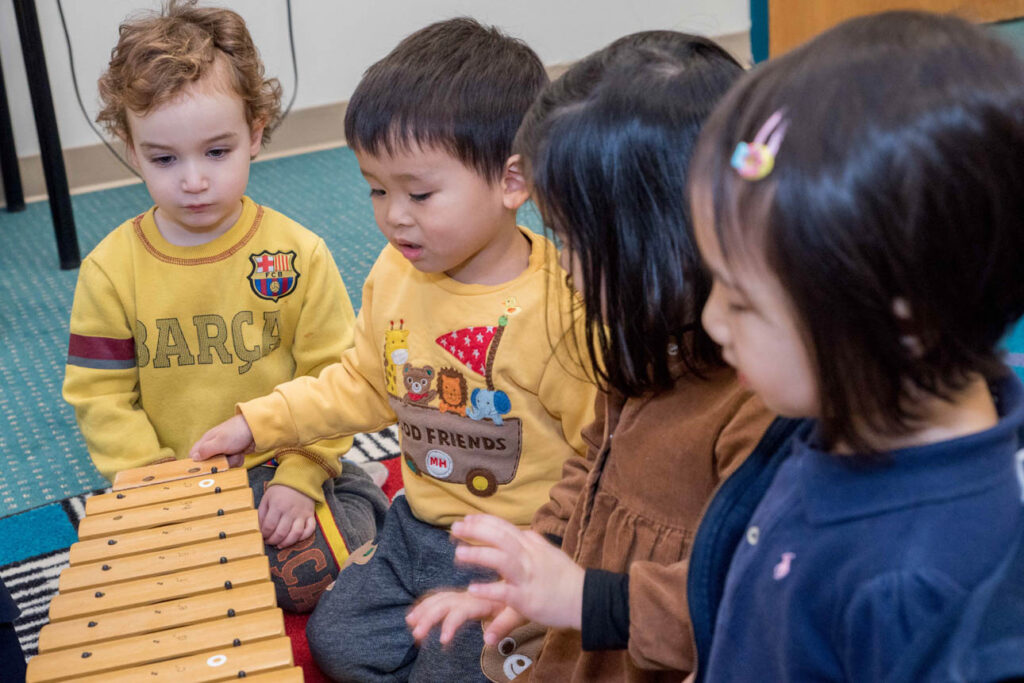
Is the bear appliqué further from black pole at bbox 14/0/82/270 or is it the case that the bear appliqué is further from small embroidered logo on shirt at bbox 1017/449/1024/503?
black pole at bbox 14/0/82/270

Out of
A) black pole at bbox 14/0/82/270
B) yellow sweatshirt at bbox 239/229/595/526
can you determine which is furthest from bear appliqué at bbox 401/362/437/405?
black pole at bbox 14/0/82/270

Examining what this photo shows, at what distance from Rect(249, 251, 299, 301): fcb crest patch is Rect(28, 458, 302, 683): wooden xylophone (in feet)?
1.13

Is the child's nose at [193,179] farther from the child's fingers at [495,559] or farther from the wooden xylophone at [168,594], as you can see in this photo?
the child's fingers at [495,559]

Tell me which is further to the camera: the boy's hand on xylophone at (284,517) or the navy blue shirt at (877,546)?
the boy's hand on xylophone at (284,517)

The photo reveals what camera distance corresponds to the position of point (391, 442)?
187 cm

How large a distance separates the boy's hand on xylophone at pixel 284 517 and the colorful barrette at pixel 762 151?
1037 mm

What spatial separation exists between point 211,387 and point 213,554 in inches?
19.1

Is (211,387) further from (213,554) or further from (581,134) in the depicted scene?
(581,134)

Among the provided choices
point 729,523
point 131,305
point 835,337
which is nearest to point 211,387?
point 131,305

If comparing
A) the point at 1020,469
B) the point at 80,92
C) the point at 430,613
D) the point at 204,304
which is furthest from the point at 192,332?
the point at 80,92

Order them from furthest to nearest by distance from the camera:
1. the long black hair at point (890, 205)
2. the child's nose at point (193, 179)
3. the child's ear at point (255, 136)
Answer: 1. the child's ear at point (255, 136)
2. the child's nose at point (193, 179)
3. the long black hair at point (890, 205)

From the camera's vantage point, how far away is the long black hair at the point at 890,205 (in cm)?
52

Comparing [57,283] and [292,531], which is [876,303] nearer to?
[292,531]

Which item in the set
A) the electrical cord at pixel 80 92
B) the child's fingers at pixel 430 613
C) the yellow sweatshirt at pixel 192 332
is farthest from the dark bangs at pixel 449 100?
the electrical cord at pixel 80 92
